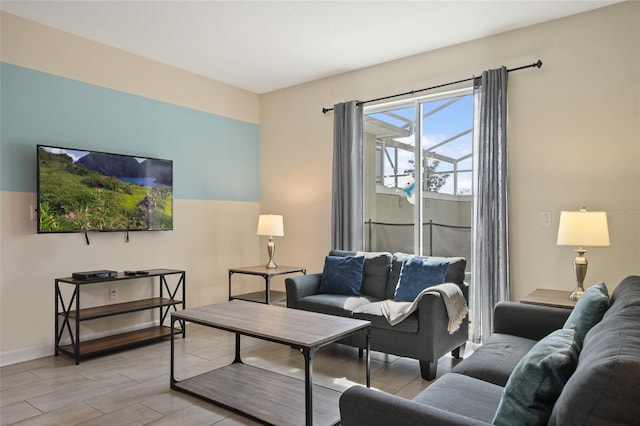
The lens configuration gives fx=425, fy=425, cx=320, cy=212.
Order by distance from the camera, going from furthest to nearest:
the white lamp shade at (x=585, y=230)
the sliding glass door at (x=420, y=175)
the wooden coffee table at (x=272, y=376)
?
1. the sliding glass door at (x=420, y=175)
2. the white lamp shade at (x=585, y=230)
3. the wooden coffee table at (x=272, y=376)

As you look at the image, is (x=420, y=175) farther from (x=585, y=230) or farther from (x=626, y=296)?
(x=626, y=296)

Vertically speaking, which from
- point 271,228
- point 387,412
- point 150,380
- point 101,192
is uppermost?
point 101,192

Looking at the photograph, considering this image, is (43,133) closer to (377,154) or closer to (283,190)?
(283,190)

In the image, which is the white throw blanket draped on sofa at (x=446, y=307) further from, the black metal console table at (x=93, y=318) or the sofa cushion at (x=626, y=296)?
the black metal console table at (x=93, y=318)

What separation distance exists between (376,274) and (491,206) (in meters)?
1.24

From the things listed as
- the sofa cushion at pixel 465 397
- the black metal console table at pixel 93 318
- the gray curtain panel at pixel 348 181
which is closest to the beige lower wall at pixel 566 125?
the gray curtain panel at pixel 348 181

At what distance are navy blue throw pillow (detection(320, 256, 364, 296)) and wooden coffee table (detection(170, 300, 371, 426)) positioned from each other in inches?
39.2

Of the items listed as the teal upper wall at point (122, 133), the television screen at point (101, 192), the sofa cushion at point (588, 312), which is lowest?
the sofa cushion at point (588, 312)

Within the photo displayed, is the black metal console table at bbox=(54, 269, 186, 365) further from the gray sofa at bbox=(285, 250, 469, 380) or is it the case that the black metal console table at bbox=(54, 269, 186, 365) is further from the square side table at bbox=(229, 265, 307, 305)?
the gray sofa at bbox=(285, 250, 469, 380)

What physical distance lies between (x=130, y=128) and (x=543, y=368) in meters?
4.33

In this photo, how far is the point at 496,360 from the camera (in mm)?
2262

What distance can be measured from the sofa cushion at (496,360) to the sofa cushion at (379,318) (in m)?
0.64

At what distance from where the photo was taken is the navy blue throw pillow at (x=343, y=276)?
13.4 feet

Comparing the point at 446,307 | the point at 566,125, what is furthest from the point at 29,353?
the point at 566,125
